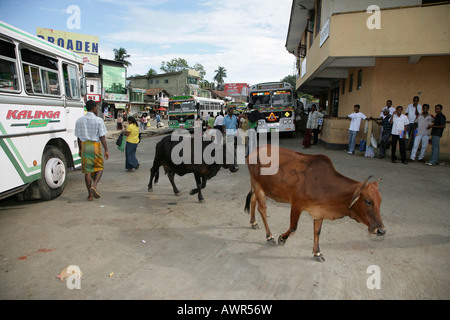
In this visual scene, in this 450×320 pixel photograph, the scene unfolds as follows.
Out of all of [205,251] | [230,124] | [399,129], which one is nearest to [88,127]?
[205,251]

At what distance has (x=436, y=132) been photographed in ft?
28.6

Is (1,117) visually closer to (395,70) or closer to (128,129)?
(128,129)

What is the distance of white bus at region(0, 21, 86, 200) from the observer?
4.43m

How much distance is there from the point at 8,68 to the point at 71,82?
1960 millimetres

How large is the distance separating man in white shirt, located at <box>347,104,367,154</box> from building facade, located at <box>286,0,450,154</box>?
0.76 meters

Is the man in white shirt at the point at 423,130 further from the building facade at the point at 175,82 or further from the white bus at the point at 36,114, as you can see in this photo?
the building facade at the point at 175,82

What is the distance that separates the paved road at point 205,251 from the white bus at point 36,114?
581 mm

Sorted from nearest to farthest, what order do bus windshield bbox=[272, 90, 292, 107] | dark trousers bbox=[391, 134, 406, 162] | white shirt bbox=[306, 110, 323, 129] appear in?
dark trousers bbox=[391, 134, 406, 162] < white shirt bbox=[306, 110, 323, 129] < bus windshield bbox=[272, 90, 292, 107]

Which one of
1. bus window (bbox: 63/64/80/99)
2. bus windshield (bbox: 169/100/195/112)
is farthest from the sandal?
bus windshield (bbox: 169/100/195/112)

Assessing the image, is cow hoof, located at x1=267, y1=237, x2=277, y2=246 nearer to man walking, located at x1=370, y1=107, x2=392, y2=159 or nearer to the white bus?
the white bus

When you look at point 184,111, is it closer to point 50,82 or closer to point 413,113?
point 413,113

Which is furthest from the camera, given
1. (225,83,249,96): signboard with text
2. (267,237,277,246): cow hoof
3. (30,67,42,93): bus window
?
(225,83,249,96): signboard with text

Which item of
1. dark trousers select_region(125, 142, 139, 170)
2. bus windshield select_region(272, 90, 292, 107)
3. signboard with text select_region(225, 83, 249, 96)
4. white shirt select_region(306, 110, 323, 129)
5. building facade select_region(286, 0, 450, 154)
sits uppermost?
signboard with text select_region(225, 83, 249, 96)

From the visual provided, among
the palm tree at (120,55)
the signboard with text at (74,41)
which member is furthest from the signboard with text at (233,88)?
the signboard with text at (74,41)
